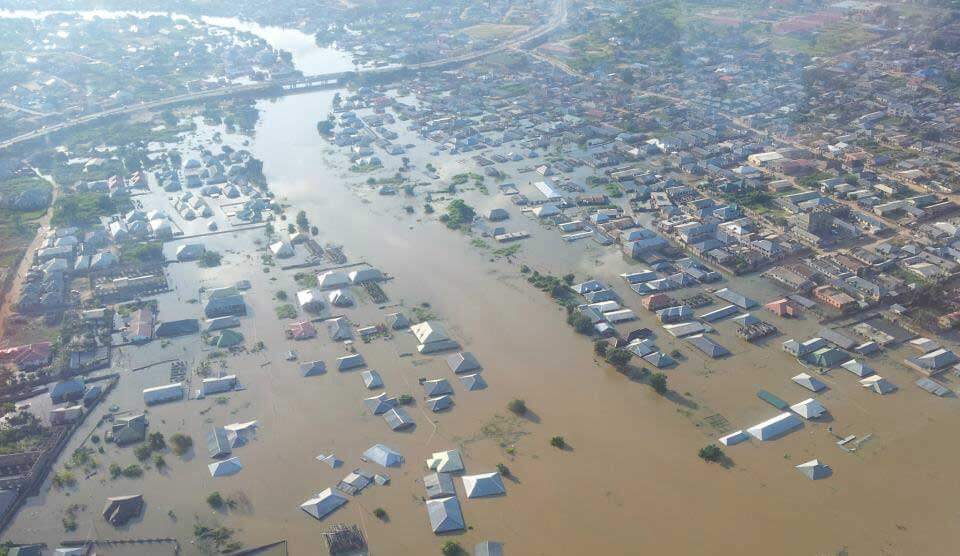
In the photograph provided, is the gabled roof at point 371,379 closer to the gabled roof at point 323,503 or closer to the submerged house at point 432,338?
the submerged house at point 432,338

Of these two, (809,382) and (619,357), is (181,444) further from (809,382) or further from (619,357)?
(809,382)

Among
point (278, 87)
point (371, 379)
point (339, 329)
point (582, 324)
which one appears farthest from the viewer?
point (278, 87)

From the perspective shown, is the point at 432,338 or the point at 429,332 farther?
the point at 429,332

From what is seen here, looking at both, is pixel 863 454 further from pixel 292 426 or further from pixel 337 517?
pixel 292 426

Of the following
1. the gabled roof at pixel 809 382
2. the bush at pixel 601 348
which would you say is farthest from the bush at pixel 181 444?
the gabled roof at pixel 809 382

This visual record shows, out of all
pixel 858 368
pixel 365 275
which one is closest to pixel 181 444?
pixel 365 275

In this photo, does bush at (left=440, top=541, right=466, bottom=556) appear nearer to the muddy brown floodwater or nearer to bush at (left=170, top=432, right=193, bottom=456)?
the muddy brown floodwater
